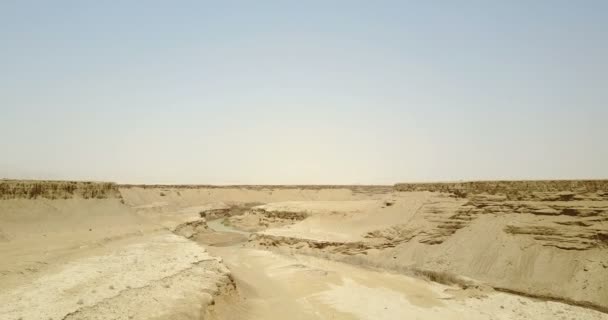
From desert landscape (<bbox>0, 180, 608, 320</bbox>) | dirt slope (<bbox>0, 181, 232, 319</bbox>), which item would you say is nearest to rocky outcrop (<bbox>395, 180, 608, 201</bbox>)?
→ desert landscape (<bbox>0, 180, 608, 320</bbox>)

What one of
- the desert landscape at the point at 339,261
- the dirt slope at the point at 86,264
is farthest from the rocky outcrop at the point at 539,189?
the dirt slope at the point at 86,264

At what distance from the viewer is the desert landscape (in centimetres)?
1233

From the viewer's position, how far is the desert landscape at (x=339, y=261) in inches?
485

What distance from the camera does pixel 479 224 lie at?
23000mm

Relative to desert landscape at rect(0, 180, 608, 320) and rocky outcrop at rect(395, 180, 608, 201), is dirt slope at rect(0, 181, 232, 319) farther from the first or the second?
rocky outcrop at rect(395, 180, 608, 201)

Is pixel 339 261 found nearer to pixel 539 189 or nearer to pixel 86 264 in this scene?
pixel 539 189

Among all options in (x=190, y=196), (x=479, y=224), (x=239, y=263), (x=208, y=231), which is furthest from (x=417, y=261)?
(x=190, y=196)

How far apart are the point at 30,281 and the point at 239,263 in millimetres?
14167

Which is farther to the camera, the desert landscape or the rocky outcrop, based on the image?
the rocky outcrop

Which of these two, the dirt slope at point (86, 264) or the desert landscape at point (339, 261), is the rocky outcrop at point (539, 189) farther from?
the dirt slope at point (86, 264)

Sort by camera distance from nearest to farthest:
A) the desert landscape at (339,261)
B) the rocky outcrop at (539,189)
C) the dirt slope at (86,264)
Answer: the dirt slope at (86,264) → the desert landscape at (339,261) → the rocky outcrop at (539,189)

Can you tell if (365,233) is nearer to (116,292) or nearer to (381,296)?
(381,296)

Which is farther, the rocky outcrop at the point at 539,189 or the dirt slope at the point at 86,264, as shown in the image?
the rocky outcrop at the point at 539,189

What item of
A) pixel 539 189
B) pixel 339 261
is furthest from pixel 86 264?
pixel 539 189
